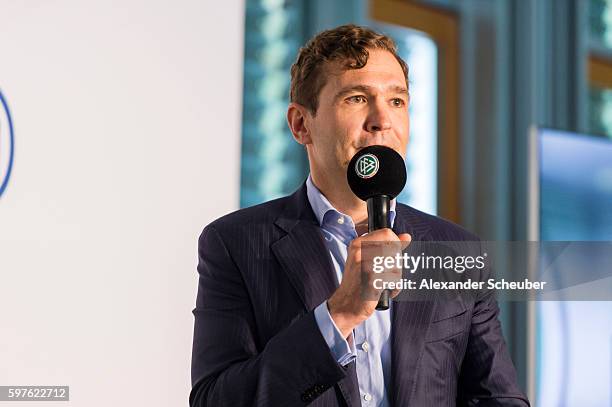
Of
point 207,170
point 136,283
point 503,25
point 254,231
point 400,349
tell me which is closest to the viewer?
point 400,349

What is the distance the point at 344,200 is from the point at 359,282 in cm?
44

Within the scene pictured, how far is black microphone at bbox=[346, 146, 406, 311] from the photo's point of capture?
1.39 m

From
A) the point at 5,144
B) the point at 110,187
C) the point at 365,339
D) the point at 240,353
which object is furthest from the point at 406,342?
the point at 5,144

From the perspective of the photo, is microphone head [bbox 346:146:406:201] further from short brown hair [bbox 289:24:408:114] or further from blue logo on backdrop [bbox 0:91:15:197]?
blue logo on backdrop [bbox 0:91:15:197]

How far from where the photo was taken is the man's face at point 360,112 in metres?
1.62

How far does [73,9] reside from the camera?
2.00 m

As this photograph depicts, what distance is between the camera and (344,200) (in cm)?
173

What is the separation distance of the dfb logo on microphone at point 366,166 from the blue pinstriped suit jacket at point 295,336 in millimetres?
268

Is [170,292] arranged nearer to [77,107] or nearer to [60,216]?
[60,216]

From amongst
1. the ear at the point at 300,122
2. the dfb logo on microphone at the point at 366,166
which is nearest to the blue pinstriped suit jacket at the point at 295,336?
the ear at the point at 300,122

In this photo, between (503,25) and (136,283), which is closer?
(136,283)

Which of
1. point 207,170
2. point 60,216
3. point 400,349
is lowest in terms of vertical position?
point 400,349

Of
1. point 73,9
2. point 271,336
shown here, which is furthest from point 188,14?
point 271,336

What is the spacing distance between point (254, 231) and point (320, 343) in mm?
391
